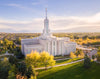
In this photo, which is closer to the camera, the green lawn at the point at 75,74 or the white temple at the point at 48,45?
the green lawn at the point at 75,74

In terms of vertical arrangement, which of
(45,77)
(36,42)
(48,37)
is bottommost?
(45,77)

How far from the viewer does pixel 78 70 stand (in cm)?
2683

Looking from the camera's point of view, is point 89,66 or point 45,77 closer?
point 45,77

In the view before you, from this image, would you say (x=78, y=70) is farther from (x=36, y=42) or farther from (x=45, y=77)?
(x=36, y=42)

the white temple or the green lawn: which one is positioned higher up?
the white temple

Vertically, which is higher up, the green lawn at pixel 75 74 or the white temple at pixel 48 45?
the white temple at pixel 48 45

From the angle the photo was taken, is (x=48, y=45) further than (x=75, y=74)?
Yes

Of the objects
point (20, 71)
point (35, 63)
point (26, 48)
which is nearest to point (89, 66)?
point (35, 63)

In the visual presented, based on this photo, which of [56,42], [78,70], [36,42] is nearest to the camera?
[78,70]

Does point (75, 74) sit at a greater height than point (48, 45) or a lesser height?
lesser

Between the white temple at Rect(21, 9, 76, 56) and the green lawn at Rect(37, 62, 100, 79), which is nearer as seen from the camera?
the green lawn at Rect(37, 62, 100, 79)

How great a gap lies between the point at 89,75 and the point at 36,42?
33.2m

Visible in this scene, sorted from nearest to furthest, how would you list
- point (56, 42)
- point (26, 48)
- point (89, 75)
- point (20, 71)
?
point (20, 71) → point (89, 75) → point (26, 48) → point (56, 42)

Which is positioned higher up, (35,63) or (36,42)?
(36,42)
